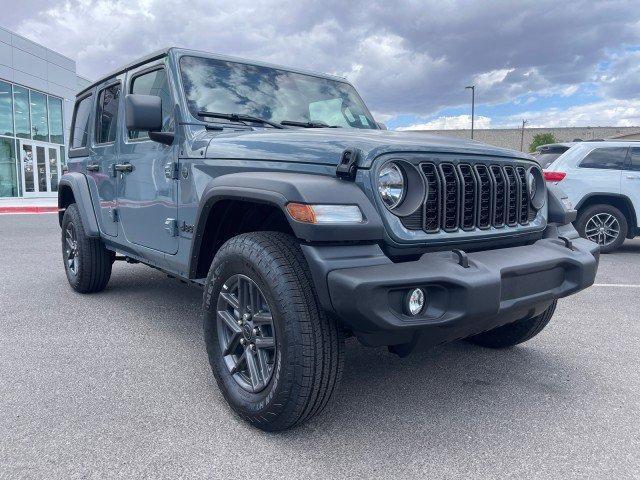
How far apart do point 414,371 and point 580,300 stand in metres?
2.64

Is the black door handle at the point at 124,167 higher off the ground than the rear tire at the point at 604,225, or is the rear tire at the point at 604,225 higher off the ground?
the black door handle at the point at 124,167

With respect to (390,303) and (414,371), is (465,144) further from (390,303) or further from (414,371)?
(414,371)

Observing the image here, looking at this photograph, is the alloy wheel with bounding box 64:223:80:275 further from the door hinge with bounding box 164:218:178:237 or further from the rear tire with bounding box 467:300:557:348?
the rear tire with bounding box 467:300:557:348

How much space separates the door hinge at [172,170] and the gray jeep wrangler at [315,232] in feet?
0.06

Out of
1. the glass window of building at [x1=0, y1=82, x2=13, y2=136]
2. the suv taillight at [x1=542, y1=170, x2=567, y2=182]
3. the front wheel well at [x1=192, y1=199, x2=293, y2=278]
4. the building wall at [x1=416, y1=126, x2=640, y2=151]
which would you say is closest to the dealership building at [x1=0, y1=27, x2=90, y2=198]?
the glass window of building at [x1=0, y1=82, x2=13, y2=136]

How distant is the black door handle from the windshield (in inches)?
33.2

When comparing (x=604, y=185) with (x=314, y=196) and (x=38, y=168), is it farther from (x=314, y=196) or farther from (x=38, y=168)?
(x=38, y=168)

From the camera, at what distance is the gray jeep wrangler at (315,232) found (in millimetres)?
2211

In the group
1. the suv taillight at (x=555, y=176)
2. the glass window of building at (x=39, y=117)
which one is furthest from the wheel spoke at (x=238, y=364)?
the glass window of building at (x=39, y=117)

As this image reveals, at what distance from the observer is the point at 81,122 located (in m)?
5.29

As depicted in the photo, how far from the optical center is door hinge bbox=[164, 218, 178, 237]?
3.36m

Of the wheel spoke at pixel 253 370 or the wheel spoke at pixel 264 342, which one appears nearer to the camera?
the wheel spoke at pixel 264 342

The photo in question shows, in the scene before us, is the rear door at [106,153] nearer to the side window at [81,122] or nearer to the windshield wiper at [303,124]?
the side window at [81,122]

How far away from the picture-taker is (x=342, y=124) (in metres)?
3.94
